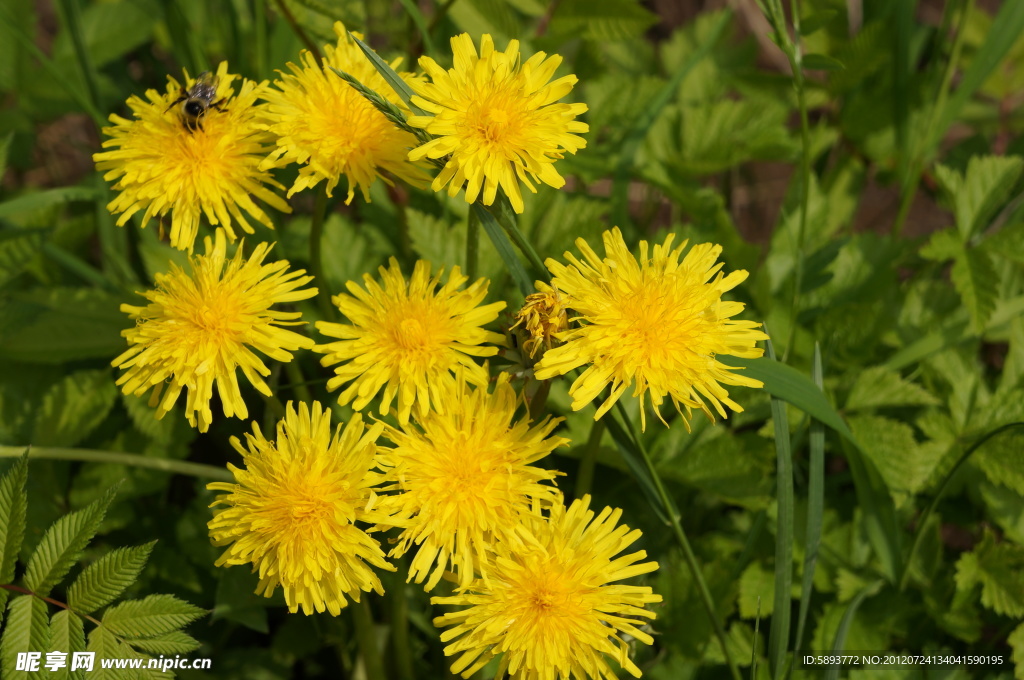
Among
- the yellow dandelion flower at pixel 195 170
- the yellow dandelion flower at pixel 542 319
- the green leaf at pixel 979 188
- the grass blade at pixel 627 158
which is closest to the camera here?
the yellow dandelion flower at pixel 542 319

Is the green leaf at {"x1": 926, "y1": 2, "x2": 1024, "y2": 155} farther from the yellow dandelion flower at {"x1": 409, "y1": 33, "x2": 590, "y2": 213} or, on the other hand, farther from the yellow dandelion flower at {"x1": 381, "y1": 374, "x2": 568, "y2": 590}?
the yellow dandelion flower at {"x1": 381, "y1": 374, "x2": 568, "y2": 590}

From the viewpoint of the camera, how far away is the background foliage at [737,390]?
6.22ft

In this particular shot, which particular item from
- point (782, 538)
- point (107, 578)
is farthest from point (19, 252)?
point (782, 538)

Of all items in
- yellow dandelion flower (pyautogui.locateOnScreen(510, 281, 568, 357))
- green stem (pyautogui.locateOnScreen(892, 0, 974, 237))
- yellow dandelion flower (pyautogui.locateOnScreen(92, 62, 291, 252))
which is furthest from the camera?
green stem (pyautogui.locateOnScreen(892, 0, 974, 237))

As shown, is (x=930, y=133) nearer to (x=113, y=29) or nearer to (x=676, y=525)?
(x=676, y=525)

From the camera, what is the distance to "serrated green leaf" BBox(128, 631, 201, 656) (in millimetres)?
1495

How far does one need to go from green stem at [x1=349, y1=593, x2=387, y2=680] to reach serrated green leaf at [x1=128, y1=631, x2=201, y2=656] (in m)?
0.39

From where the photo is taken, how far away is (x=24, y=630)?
1.51 metres

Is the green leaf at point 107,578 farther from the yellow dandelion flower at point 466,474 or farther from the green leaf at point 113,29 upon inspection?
the green leaf at point 113,29

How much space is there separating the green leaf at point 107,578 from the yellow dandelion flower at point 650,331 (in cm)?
89

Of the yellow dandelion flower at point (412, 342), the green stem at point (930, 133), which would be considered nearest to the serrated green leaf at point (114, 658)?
the yellow dandelion flower at point (412, 342)

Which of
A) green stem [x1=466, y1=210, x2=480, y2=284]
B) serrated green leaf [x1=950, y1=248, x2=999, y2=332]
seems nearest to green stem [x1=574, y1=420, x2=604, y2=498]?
green stem [x1=466, y1=210, x2=480, y2=284]

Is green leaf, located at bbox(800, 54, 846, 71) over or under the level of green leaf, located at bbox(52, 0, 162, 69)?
under

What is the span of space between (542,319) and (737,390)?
808 millimetres
